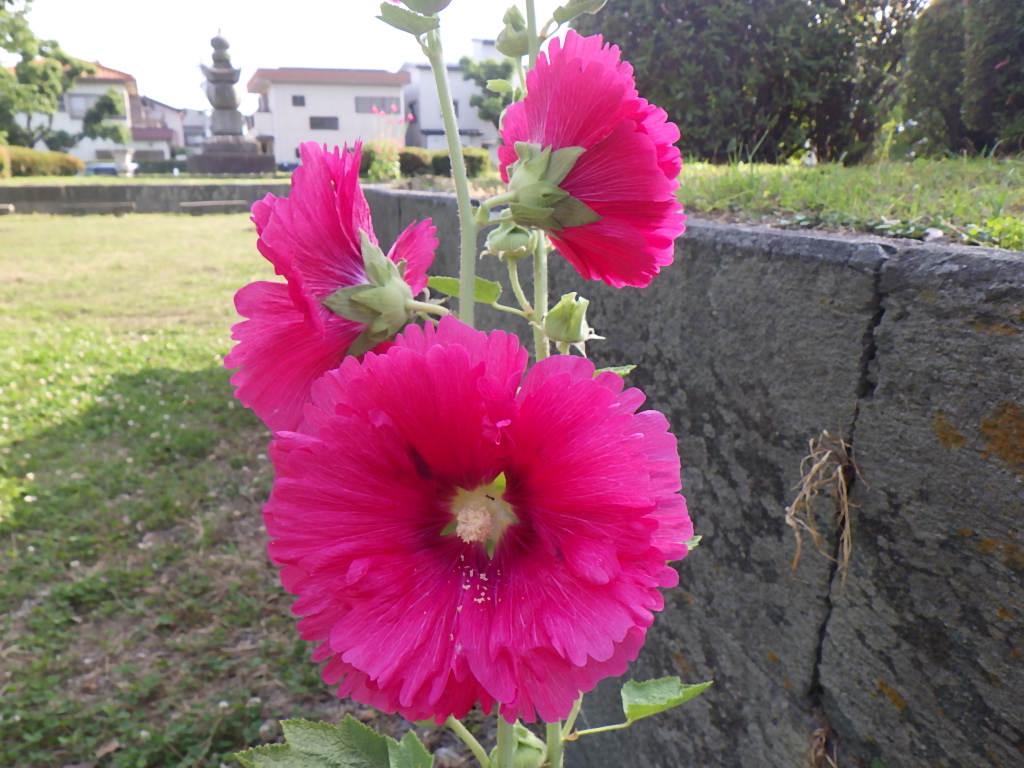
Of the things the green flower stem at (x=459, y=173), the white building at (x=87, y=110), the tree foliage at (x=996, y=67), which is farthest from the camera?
the white building at (x=87, y=110)

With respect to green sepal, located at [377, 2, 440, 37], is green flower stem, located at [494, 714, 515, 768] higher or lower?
lower

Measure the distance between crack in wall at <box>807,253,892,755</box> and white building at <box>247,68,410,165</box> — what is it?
4281 cm

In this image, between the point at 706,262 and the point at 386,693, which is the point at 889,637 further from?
the point at 386,693

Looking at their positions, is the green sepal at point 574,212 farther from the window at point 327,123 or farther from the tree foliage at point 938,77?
the window at point 327,123

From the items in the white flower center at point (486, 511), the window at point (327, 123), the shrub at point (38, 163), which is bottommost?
the white flower center at point (486, 511)

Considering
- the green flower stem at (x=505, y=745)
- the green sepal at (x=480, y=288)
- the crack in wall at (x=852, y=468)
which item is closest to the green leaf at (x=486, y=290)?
the green sepal at (x=480, y=288)

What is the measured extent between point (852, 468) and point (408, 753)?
79 centimetres

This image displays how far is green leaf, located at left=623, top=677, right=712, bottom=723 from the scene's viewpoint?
91 centimetres

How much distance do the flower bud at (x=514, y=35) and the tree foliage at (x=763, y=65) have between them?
3560mm

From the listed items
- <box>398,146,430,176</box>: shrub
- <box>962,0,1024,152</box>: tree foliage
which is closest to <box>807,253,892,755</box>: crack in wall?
<box>962,0,1024,152</box>: tree foliage

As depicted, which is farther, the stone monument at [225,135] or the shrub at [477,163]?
the stone monument at [225,135]

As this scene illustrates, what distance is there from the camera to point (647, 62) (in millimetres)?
4184

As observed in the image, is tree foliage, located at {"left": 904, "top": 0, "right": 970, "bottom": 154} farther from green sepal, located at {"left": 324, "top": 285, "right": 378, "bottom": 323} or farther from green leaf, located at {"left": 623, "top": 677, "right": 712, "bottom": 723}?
green sepal, located at {"left": 324, "top": 285, "right": 378, "bottom": 323}

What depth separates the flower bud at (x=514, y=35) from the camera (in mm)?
912
